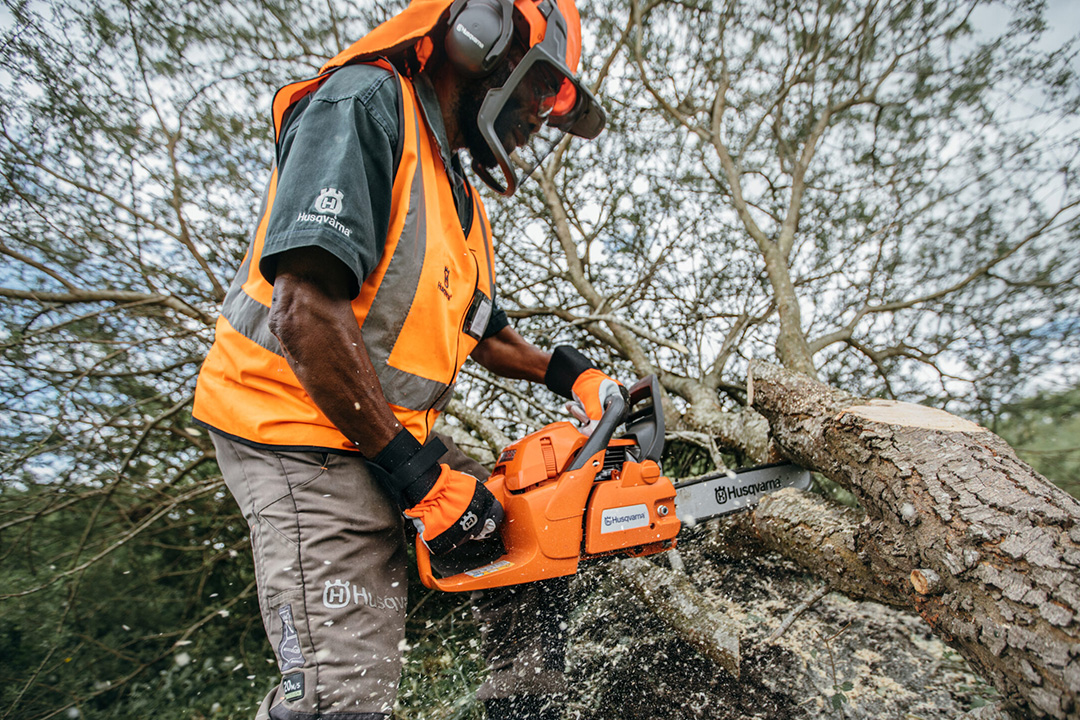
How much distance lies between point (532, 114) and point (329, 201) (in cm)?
99

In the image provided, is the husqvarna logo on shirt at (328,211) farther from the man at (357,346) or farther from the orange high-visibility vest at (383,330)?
the orange high-visibility vest at (383,330)

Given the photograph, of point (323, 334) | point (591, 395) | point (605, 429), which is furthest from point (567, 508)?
point (323, 334)

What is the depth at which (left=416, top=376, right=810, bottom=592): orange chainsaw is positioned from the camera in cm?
135

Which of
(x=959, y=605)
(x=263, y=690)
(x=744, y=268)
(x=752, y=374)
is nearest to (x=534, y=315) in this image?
(x=744, y=268)

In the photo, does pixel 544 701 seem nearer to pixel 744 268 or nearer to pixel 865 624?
pixel 865 624

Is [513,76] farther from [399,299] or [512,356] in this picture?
[512,356]

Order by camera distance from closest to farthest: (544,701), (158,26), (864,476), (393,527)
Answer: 1. (393,527)
2. (864,476)
3. (544,701)
4. (158,26)

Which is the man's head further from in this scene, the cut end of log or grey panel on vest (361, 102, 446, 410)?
the cut end of log

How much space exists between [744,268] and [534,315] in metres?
1.64

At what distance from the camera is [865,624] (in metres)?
2.04

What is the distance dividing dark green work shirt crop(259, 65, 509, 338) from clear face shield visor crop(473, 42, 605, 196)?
36 centimetres

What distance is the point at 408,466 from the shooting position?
45.2 inches

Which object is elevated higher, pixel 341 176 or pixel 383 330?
pixel 341 176

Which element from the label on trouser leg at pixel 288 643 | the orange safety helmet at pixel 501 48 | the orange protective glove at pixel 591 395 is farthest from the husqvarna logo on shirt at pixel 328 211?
the orange protective glove at pixel 591 395
